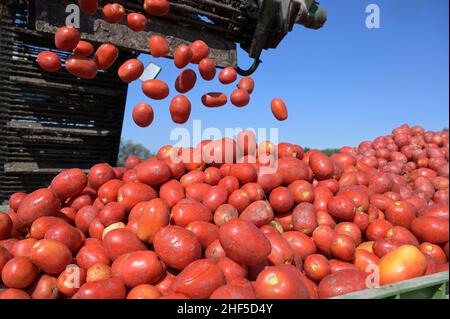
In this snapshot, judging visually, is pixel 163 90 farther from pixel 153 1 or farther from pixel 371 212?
pixel 371 212

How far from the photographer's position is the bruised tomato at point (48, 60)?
186 inches

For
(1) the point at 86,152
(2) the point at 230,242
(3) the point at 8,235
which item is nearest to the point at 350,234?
(2) the point at 230,242

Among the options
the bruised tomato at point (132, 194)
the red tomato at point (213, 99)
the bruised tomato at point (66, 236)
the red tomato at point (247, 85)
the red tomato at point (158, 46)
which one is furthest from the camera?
the red tomato at point (247, 85)

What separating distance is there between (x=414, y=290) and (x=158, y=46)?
4.27 m

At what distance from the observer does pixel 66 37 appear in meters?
4.31

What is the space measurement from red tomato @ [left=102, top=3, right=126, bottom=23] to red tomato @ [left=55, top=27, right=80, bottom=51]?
0.50 metres

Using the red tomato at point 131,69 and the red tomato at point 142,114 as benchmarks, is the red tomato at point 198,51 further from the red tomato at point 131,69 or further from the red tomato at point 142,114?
the red tomato at point 142,114

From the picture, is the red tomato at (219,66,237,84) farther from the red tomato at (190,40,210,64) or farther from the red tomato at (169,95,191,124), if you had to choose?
the red tomato at (169,95,191,124)

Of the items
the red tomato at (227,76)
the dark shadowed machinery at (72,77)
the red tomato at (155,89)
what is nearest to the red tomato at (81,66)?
the dark shadowed machinery at (72,77)

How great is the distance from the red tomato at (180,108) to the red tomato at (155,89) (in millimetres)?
212

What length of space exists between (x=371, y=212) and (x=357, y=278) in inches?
48.1

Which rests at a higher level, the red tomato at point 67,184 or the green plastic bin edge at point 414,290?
the green plastic bin edge at point 414,290

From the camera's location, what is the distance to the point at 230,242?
2191 millimetres

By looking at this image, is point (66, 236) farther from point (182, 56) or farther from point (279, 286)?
point (182, 56)
